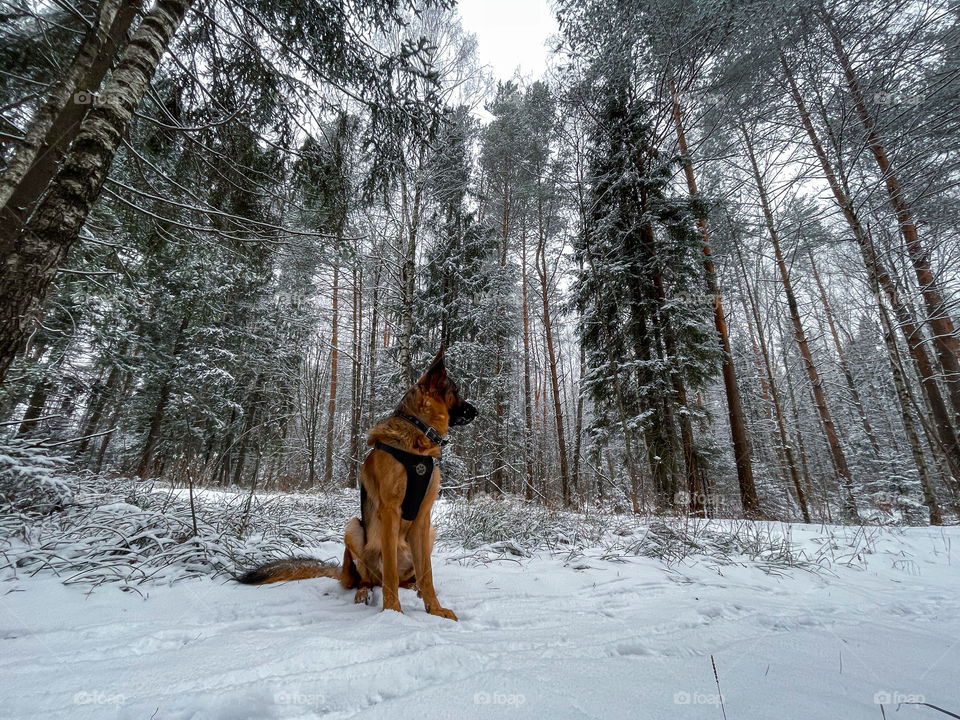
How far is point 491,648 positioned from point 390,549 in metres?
0.87

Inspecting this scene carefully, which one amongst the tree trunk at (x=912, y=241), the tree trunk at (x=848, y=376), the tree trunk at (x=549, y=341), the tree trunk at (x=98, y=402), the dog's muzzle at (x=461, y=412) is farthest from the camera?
the tree trunk at (x=848, y=376)

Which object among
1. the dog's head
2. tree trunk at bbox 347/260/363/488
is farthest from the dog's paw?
tree trunk at bbox 347/260/363/488

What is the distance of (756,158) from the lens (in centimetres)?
1010

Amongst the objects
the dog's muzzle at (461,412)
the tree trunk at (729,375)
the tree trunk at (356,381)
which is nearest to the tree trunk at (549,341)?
the tree trunk at (729,375)

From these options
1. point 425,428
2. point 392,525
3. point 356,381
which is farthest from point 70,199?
point 356,381

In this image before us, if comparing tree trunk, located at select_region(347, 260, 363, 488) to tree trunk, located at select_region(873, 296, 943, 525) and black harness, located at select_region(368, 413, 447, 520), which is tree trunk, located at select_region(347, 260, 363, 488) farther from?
tree trunk, located at select_region(873, 296, 943, 525)

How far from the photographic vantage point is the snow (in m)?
0.96

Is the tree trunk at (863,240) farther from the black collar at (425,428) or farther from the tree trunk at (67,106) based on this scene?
the tree trunk at (67,106)

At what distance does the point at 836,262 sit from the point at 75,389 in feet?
66.0

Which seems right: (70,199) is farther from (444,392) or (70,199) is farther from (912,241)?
(912,241)

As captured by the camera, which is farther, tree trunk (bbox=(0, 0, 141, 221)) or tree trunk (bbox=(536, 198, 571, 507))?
tree trunk (bbox=(536, 198, 571, 507))

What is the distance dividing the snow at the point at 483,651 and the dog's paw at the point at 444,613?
75 mm

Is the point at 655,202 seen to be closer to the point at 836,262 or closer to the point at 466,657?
the point at 836,262

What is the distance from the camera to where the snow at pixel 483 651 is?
0.96m
